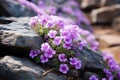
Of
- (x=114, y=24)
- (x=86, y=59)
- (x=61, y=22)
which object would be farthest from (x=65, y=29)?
(x=114, y=24)

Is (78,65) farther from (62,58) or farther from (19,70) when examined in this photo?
(19,70)

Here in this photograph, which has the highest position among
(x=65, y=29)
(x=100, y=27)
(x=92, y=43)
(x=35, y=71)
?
(x=65, y=29)

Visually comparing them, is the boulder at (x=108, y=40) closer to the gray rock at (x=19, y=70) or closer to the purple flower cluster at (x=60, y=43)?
the purple flower cluster at (x=60, y=43)

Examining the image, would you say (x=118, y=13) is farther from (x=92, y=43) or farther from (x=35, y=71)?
(x=35, y=71)

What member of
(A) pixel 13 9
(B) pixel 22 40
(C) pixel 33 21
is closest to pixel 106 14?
(A) pixel 13 9

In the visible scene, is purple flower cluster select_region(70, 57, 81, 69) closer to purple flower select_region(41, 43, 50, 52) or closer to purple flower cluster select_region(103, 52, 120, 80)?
purple flower select_region(41, 43, 50, 52)

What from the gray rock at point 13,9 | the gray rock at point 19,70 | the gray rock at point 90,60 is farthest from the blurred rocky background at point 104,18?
the gray rock at point 19,70
